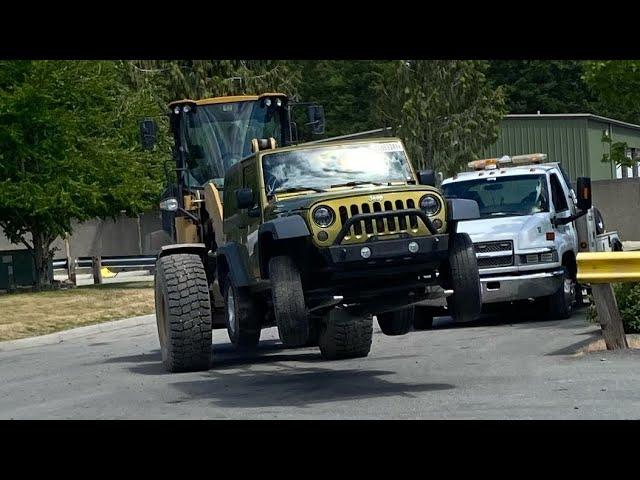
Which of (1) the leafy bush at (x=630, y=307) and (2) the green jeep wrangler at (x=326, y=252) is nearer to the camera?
(2) the green jeep wrangler at (x=326, y=252)

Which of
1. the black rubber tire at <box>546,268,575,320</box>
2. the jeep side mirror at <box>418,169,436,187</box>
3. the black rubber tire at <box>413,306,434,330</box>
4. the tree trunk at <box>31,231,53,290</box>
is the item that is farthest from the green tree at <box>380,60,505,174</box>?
the jeep side mirror at <box>418,169,436,187</box>

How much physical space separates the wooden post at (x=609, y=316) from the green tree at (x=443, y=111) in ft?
150

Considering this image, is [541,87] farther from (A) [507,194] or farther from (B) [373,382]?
(B) [373,382]

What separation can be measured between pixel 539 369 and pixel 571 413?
320 cm

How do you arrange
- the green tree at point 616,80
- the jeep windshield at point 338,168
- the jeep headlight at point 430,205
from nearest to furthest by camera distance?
the jeep headlight at point 430,205, the jeep windshield at point 338,168, the green tree at point 616,80

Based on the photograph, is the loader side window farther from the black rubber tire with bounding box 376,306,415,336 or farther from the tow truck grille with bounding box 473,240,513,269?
the black rubber tire with bounding box 376,306,415,336

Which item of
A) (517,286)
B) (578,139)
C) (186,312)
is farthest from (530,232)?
(578,139)

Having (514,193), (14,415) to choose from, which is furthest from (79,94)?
(14,415)

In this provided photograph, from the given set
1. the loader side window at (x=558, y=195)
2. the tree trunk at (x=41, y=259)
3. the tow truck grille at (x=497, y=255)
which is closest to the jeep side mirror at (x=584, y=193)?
the loader side window at (x=558, y=195)

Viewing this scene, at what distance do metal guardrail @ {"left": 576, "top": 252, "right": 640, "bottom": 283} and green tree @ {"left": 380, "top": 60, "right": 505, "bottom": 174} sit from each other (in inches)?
1802

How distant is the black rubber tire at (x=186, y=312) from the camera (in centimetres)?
1466

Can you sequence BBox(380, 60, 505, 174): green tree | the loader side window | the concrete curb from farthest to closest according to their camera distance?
BBox(380, 60, 505, 174): green tree < the concrete curb < the loader side window

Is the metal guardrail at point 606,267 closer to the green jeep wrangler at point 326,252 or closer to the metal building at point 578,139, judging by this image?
the green jeep wrangler at point 326,252

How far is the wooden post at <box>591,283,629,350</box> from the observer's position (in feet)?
47.3
